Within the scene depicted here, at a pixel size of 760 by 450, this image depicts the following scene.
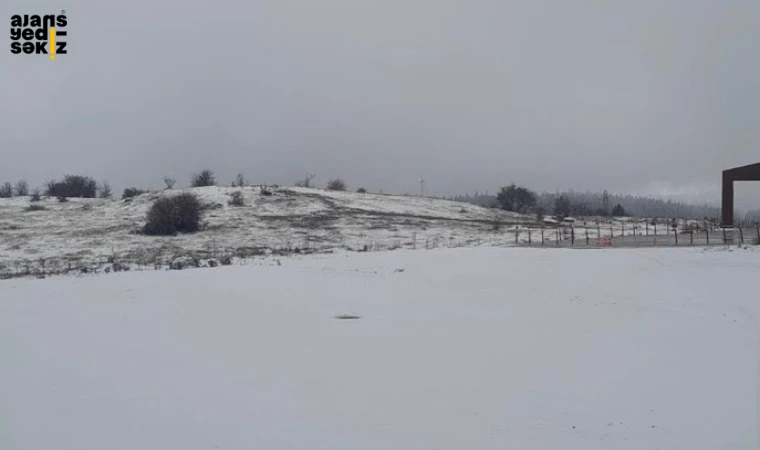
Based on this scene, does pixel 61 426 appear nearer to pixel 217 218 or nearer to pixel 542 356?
pixel 542 356

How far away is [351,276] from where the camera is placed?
61.9ft

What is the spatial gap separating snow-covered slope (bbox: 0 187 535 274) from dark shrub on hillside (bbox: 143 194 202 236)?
104cm

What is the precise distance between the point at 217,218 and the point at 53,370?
34.9 m

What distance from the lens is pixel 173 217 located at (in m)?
36.1

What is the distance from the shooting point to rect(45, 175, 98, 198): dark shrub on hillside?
66.4m

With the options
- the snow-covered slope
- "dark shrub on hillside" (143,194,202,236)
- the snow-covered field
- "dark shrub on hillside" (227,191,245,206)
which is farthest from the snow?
the snow-covered field

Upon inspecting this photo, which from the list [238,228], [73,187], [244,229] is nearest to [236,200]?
[238,228]

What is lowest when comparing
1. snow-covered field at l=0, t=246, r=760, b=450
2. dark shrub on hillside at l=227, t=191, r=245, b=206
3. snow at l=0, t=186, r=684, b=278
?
snow-covered field at l=0, t=246, r=760, b=450

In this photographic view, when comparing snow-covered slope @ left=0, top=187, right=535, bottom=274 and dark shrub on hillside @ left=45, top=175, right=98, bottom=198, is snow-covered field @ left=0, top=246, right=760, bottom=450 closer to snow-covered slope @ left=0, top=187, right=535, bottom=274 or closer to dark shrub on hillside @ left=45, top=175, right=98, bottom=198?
snow-covered slope @ left=0, top=187, right=535, bottom=274

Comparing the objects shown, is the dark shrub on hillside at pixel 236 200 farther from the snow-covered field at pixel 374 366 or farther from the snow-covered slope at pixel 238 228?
the snow-covered field at pixel 374 366

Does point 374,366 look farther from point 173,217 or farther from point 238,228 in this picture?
point 238,228

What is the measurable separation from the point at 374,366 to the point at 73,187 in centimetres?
6965

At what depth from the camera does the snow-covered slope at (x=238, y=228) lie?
91.8 ft

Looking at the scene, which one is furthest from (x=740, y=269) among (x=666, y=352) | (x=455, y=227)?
(x=455, y=227)
